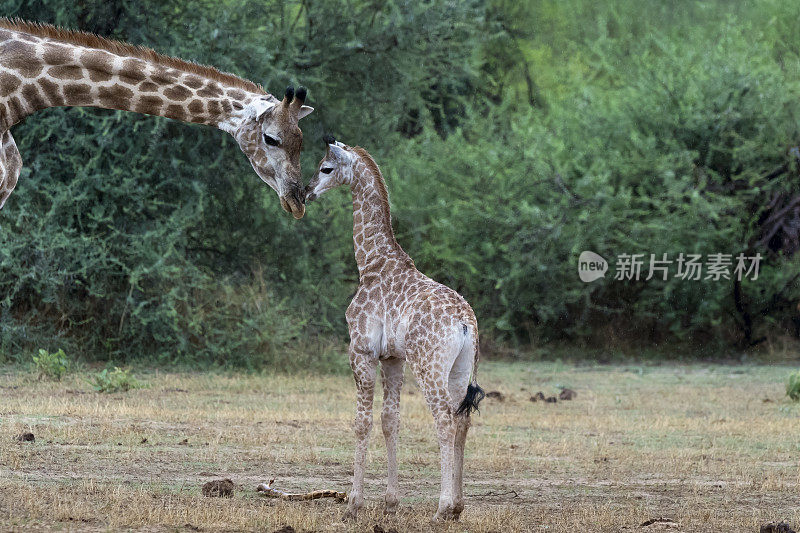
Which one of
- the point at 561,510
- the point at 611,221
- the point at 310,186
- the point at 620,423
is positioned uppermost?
the point at 611,221

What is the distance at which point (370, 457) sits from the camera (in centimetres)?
957

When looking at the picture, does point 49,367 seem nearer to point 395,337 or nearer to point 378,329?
point 378,329

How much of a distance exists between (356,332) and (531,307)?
44.4ft

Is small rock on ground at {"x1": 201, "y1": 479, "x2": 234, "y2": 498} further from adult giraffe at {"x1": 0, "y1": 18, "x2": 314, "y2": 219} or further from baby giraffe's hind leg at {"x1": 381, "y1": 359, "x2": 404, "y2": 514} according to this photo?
adult giraffe at {"x1": 0, "y1": 18, "x2": 314, "y2": 219}

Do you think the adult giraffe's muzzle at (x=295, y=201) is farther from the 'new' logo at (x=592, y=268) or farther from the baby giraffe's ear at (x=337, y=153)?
the 'new' logo at (x=592, y=268)

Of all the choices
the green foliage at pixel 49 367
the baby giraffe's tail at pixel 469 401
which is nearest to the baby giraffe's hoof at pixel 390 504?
the baby giraffe's tail at pixel 469 401

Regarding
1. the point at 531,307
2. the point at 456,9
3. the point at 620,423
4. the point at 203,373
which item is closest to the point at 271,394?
the point at 203,373

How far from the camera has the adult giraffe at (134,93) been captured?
22.8 feet

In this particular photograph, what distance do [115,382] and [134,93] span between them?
20.2 ft

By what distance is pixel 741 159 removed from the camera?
19.5m

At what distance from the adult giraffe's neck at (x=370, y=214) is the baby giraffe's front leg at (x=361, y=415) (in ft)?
2.40

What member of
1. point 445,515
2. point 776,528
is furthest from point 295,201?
point 776,528

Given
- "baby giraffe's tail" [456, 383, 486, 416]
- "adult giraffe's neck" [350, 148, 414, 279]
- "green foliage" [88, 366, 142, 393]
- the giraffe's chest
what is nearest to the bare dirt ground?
"green foliage" [88, 366, 142, 393]

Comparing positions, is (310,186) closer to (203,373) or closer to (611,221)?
(203,373)
